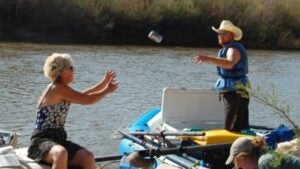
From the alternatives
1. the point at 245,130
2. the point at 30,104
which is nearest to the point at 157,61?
the point at 30,104

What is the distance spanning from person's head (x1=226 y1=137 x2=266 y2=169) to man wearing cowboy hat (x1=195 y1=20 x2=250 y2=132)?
2738 mm

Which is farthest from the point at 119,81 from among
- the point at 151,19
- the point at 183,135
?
the point at 151,19

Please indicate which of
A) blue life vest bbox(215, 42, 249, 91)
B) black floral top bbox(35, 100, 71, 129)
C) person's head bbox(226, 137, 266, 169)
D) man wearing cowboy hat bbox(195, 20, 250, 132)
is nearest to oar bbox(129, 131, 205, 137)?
man wearing cowboy hat bbox(195, 20, 250, 132)

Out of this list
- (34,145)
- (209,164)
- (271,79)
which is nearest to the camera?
(34,145)

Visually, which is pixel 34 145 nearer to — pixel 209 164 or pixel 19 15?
pixel 209 164

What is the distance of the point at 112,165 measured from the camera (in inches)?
379

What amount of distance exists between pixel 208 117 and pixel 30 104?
622 cm

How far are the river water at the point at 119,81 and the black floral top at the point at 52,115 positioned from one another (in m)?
3.99

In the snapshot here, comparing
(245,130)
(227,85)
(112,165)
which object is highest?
(227,85)

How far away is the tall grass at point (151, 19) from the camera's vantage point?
1300 inches

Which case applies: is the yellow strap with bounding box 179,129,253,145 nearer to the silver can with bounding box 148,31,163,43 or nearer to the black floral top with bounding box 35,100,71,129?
the silver can with bounding box 148,31,163,43

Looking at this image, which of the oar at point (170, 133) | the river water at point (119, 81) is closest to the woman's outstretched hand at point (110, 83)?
the oar at point (170, 133)

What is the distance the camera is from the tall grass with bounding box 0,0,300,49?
33.0 m

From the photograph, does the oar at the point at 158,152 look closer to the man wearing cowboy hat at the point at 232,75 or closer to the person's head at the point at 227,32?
the man wearing cowboy hat at the point at 232,75
